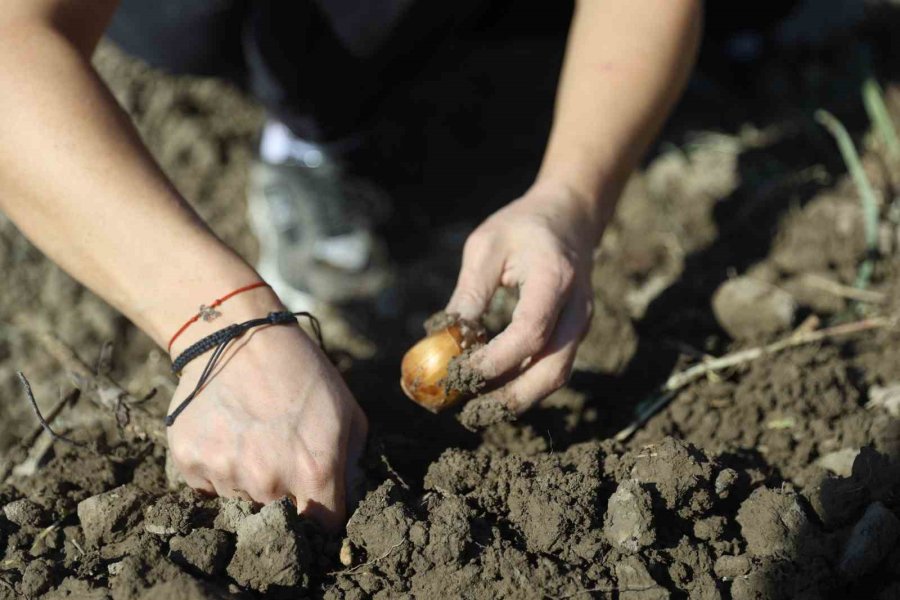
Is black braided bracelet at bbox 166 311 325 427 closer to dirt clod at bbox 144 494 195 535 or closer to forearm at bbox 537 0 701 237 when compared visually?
dirt clod at bbox 144 494 195 535

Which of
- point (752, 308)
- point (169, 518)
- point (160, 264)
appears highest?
point (160, 264)

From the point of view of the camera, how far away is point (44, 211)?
169 centimetres

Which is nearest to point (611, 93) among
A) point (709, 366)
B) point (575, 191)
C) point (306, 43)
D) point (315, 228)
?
point (575, 191)

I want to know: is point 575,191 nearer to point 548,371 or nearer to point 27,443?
point 548,371

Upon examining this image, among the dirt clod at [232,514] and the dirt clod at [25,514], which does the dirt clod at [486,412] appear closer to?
the dirt clod at [232,514]

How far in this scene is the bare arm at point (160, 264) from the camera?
1.59m

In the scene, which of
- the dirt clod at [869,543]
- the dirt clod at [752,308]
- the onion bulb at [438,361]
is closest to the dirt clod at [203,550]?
the onion bulb at [438,361]

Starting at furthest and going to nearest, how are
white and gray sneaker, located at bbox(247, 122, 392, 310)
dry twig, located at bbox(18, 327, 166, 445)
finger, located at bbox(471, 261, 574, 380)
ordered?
white and gray sneaker, located at bbox(247, 122, 392, 310), dry twig, located at bbox(18, 327, 166, 445), finger, located at bbox(471, 261, 574, 380)

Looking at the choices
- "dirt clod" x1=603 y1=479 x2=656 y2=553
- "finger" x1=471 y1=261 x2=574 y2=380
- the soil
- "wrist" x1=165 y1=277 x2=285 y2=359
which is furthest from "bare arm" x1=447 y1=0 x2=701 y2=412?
"wrist" x1=165 y1=277 x2=285 y2=359

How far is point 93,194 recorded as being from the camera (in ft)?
5.41

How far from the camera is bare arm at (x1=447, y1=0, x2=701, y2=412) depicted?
1.75 metres

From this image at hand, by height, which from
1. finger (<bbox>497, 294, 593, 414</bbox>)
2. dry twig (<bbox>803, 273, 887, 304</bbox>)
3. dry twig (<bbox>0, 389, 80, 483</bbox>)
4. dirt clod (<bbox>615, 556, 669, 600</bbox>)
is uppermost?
dry twig (<bbox>0, 389, 80, 483</bbox>)

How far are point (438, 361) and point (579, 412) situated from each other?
52 centimetres

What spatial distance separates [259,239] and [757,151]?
173 cm
